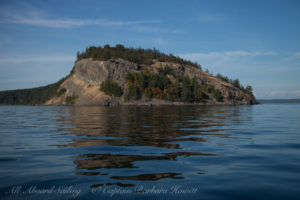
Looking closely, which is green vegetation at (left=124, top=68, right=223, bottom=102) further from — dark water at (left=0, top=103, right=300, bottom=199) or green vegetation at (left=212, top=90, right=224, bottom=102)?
dark water at (left=0, top=103, right=300, bottom=199)

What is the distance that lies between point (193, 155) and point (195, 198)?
4.68 metres

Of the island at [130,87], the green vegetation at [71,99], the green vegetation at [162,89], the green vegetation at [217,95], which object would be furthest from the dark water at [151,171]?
the green vegetation at [217,95]

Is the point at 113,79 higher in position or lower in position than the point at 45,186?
higher

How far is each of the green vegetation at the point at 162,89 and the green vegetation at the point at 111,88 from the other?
592 centimetres

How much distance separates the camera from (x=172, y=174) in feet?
26.7

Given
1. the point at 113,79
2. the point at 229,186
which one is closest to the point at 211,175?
the point at 229,186

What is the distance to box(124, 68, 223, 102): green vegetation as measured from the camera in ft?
536

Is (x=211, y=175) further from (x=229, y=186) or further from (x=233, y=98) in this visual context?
(x=233, y=98)

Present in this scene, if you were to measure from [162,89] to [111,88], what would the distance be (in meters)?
39.6

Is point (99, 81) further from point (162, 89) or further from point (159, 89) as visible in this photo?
point (162, 89)

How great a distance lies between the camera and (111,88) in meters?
163

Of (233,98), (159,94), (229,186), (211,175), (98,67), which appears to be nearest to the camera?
(229,186)

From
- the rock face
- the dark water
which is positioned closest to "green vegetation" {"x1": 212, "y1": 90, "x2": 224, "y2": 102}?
the rock face

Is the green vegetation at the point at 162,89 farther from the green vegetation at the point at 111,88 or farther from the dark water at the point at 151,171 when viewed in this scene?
the dark water at the point at 151,171
